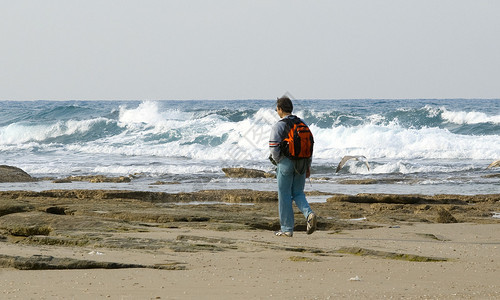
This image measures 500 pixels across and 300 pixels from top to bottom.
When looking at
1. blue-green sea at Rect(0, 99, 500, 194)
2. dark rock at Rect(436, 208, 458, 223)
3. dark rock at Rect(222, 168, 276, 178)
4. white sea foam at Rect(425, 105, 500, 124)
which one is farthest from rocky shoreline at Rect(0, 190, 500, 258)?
white sea foam at Rect(425, 105, 500, 124)

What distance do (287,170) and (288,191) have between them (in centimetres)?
27

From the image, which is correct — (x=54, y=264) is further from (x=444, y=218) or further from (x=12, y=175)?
(x=12, y=175)

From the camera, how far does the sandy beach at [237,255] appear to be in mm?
4133

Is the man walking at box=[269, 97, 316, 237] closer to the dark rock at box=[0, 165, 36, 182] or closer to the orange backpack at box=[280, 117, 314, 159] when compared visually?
the orange backpack at box=[280, 117, 314, 159]

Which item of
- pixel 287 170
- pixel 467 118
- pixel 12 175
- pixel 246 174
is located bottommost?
pixel 246 174

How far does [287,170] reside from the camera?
7168mm

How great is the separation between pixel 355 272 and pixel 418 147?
2446 centimetres

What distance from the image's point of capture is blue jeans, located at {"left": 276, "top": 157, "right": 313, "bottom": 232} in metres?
7.17

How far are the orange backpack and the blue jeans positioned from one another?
0.16 m

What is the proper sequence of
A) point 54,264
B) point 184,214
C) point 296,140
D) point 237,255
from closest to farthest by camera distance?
point 54,264, point 237,255, point 296,140, point 184,214

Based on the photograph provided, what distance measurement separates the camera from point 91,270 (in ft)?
15.7

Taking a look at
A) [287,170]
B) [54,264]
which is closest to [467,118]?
[287,170]

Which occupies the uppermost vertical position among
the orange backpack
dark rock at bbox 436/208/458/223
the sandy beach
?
the orange backpack

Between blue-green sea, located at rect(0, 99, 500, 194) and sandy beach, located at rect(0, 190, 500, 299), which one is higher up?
sandy beach, located at rect(0, 190, 500, 299)
